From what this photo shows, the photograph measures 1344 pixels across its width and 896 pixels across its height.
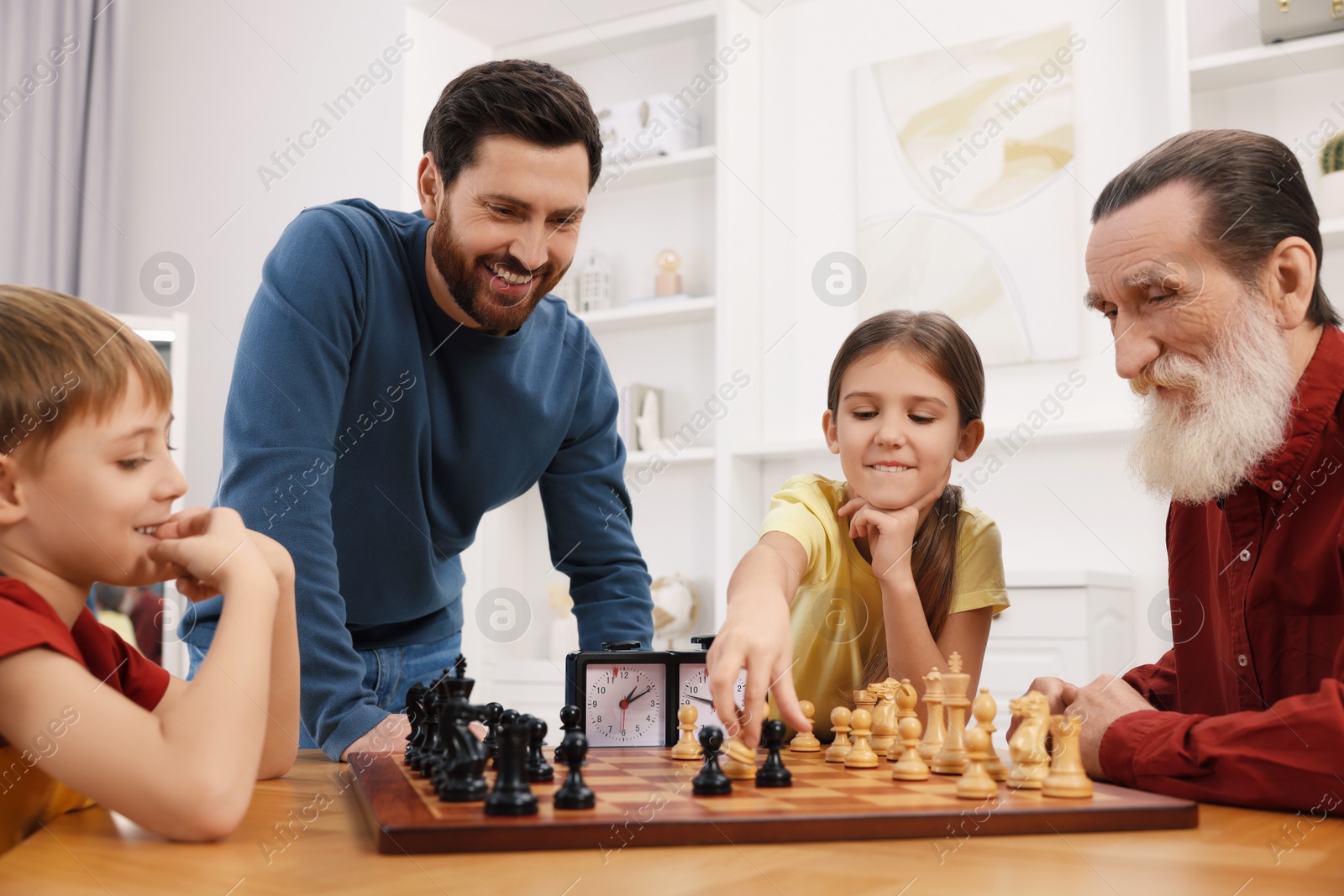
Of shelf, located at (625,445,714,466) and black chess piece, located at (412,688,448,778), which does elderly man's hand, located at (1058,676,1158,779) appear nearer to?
black chess piece, located at (412,688,448,778)

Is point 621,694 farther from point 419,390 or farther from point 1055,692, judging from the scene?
point 419,390

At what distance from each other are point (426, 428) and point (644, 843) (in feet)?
3.84

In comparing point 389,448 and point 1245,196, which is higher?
point 1245,196

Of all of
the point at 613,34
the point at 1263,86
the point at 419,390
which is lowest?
the point at 419,390

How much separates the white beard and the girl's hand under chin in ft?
1.20

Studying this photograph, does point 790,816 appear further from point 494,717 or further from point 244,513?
point 244,513

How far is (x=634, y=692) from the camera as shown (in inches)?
A: 58.0

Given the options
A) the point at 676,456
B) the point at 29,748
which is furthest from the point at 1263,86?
the point at 29,748

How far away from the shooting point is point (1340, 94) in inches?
131

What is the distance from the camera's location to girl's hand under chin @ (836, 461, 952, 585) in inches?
65.9

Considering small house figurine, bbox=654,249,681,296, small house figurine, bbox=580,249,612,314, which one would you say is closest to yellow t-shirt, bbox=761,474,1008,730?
small house figurine, bbox=654,249,681,296

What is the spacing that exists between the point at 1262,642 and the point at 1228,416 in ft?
0.95

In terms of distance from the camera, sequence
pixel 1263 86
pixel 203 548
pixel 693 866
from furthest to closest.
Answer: pixel 1263 86 → pixel 203 548 → pixel 693 866

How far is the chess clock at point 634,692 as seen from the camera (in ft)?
4.74
